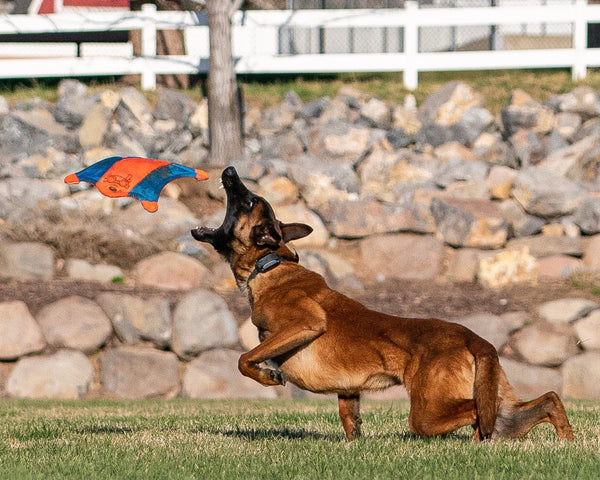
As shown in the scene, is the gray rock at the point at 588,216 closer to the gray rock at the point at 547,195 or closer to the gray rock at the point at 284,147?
the gray rock at the point at 547,195

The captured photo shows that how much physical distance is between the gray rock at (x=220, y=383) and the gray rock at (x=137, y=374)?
0.19 m

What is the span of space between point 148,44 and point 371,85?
439 centimetres

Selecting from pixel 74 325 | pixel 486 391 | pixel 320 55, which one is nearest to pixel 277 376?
pixel 486 391

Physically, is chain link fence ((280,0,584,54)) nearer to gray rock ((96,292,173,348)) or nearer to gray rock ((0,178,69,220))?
gray rock ((0,178,69,220))

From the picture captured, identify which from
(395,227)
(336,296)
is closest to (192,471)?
(336,296)

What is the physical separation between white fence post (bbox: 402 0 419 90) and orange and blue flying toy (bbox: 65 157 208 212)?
1185 centimetres

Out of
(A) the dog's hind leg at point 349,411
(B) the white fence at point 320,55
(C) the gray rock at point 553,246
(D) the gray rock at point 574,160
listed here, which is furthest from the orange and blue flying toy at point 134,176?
(B) the white fence at point 320,55

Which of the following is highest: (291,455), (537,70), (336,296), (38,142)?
(537,70)

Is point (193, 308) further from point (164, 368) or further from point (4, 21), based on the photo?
point (4, 21)

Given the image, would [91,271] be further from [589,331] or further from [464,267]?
[589,331]

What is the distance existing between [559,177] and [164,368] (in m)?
6.83

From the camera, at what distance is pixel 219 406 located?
10250 millimetres

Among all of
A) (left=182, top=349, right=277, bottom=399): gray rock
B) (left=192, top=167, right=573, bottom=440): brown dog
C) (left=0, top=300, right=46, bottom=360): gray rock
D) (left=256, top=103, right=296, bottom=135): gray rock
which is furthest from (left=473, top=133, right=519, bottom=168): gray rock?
(left=192, top=167, right=573, bottom=440): brown dog

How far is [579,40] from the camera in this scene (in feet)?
62.5
